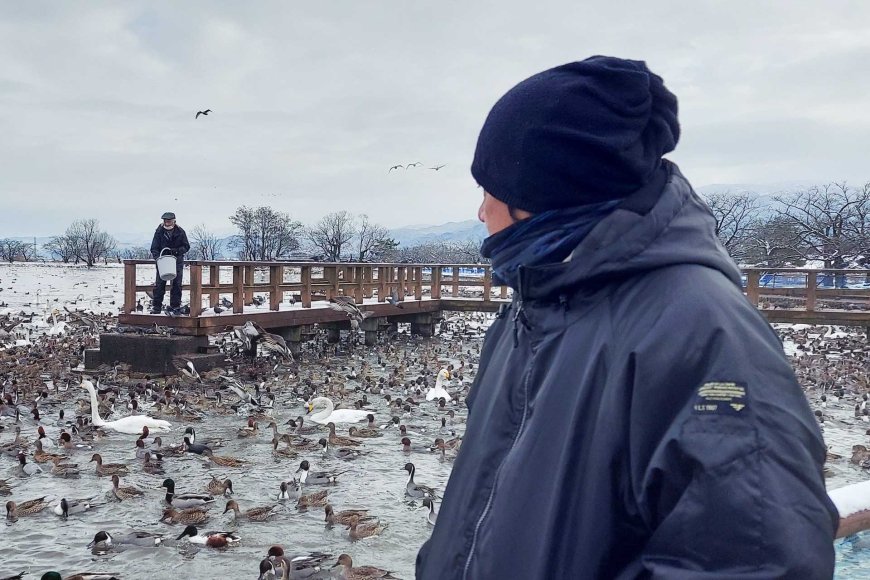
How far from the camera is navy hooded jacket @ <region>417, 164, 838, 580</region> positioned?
115cm

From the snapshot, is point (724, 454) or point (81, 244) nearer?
point (724, 454)

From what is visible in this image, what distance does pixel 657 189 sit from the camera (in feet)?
4.84

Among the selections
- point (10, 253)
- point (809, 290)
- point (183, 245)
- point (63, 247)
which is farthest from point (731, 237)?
point (63, 247)

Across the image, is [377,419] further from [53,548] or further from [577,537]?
[577,537]

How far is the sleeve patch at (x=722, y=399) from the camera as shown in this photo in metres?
1.17

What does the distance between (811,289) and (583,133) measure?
2135cm

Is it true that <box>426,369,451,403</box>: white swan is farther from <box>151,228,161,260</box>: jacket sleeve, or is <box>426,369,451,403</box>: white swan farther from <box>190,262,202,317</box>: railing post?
<box>151,228,161,260</box>: jacket sleeve

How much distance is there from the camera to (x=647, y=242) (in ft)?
4.48

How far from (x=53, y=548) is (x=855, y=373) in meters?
16.1

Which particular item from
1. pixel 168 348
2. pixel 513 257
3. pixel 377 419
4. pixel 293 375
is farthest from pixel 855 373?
pixel 513 257

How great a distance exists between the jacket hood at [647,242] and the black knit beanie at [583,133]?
3.3 inches

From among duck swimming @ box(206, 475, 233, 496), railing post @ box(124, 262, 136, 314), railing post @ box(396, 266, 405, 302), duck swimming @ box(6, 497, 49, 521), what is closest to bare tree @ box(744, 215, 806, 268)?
railing post @ box(396, 266, 405, 302)

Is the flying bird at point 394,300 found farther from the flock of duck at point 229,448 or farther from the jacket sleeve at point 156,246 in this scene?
the jacket sleeve at point 156,246

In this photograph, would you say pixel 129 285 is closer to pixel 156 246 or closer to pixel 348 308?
pixel 156 246
